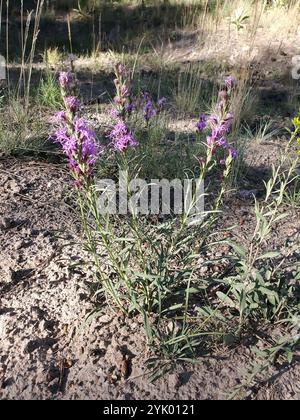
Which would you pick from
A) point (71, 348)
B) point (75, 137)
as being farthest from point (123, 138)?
point (71, 348)

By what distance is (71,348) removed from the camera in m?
1.90

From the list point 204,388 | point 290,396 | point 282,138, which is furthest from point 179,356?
point 282,138

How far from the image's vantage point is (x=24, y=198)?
279 centimetres

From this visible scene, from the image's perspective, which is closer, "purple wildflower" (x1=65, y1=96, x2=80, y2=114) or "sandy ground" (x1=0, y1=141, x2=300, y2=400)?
"purple wildflower" (x1=65, y1=96, x2=80, y2=114)

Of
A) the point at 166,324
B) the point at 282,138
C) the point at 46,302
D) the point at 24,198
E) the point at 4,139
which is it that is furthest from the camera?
the point at 282,138

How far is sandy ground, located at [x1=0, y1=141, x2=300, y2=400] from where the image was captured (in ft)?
5.70

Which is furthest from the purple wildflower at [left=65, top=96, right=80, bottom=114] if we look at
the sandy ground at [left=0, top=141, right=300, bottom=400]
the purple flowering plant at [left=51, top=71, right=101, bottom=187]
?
the sandy ground at [left=0, top=141, right=300, bottom=400]

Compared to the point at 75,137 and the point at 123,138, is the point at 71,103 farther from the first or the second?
the point at 123,138

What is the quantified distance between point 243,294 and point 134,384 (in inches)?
23.6

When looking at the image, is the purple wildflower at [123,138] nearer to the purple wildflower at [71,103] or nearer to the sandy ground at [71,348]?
the purple wildflower at [71,103]

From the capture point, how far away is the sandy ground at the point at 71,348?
1736mm

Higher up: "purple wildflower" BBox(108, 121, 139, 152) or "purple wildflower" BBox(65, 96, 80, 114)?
"purple wildflower" BBox(65, 96, 80, 114)

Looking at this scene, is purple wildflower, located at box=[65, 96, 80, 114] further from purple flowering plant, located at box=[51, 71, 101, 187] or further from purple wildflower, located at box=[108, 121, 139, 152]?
purple wildflower, located at box=[108, 121, 139, 152]
